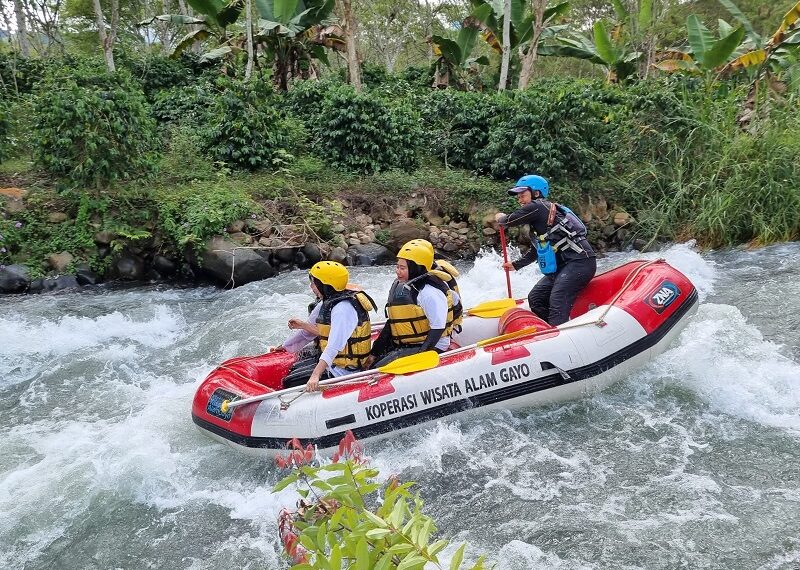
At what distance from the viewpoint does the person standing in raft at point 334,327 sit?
454cm

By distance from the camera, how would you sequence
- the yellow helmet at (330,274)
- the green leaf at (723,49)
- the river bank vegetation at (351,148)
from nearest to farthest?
1. the yellow helmet at (330,274)
2. the river bank vegetation at (351,148)
3. the green leaf at (723,49)

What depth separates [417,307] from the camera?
4781 mm

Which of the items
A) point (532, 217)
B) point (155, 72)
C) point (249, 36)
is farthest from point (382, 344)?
point (155, 72)

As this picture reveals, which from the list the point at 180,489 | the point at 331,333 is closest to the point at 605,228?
the point at 331,333

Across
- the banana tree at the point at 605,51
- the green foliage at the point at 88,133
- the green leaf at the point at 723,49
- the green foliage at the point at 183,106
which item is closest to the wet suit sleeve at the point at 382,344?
the green foliage at the point at 88,133

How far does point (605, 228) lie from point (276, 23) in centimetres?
689

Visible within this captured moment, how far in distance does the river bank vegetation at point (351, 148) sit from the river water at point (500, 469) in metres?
2.88

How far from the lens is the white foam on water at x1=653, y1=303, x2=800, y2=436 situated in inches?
191

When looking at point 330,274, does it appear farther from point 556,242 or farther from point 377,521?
point 377,521

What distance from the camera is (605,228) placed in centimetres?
1027

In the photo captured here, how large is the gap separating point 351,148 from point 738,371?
7.19 m

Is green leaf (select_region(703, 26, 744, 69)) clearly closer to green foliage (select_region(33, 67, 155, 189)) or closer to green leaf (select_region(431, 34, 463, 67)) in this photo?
green leaf (select_region(431, 34, 463, 67))

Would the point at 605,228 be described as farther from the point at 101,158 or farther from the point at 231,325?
the point at 101,158

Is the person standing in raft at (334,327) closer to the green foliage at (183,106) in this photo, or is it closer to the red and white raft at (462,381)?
the red and white raft at (462,381)
